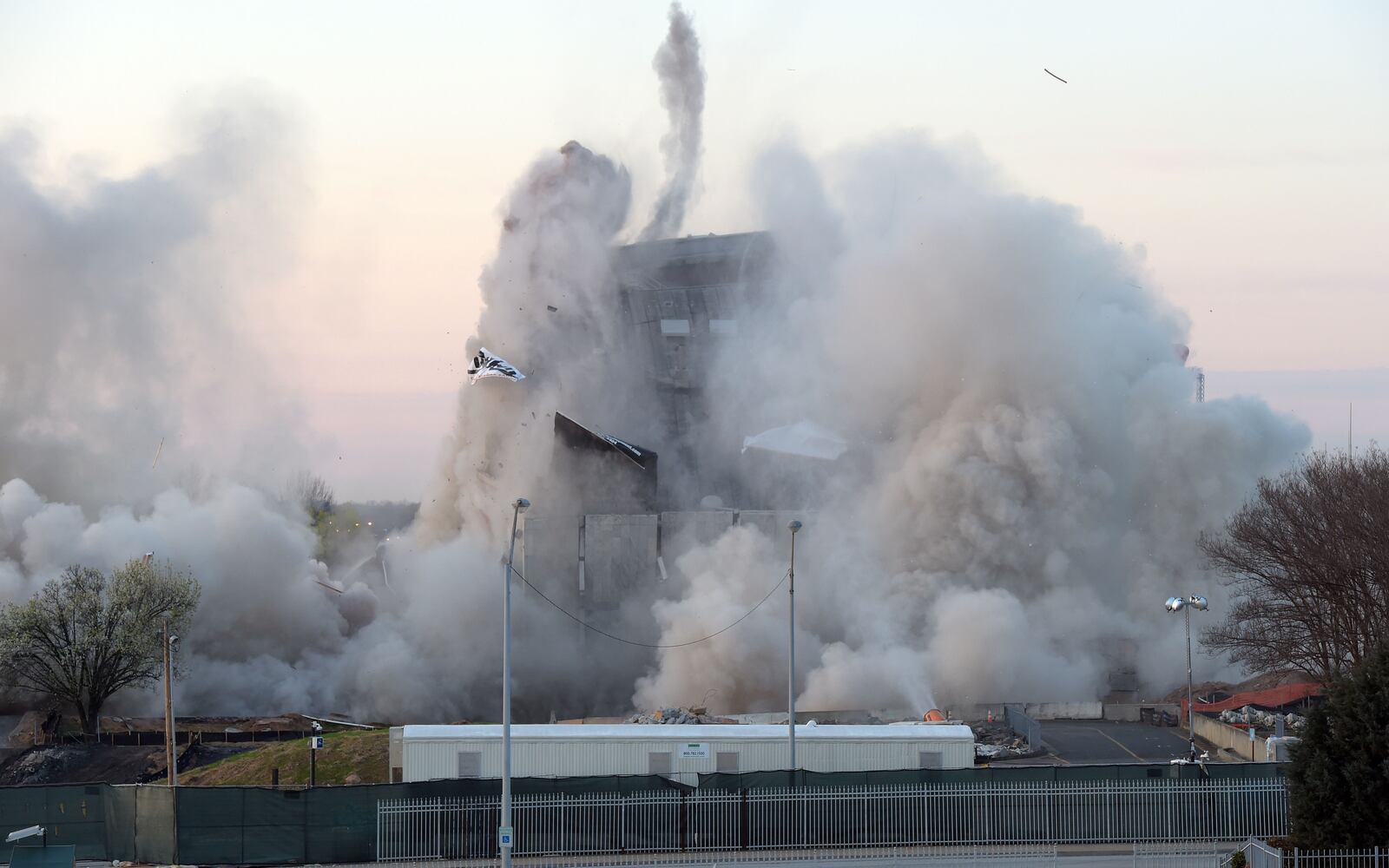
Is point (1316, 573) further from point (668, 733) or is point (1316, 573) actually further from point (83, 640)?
point (83, 640)

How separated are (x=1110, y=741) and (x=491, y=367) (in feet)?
118

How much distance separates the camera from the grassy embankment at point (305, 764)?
128 feet

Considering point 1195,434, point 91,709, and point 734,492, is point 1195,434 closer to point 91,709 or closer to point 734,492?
point 734,492

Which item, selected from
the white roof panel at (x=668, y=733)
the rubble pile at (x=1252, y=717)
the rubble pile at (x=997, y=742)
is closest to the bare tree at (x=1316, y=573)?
the rubble pile at (x=1252, y=717)

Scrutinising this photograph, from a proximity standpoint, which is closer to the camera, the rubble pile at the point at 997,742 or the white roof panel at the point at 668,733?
the white roof panel at the point at 668,733

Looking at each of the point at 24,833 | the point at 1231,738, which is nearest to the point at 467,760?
the point at 24,833

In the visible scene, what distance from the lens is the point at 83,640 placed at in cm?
5206

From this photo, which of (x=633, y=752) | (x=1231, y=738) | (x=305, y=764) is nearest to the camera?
(x=633, y=752)

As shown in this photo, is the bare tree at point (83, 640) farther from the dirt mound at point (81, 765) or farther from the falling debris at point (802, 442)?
the falling debris at point (802, 442)

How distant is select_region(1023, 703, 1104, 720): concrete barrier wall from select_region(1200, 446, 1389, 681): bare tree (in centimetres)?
486

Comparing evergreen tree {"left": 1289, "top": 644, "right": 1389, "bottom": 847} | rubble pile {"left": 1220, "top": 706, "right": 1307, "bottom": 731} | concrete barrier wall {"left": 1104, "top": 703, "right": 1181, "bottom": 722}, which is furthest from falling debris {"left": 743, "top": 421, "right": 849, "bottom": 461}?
evergreen tree {"left": 1289, "top": 644, "right": 1389, "bottom": 847}

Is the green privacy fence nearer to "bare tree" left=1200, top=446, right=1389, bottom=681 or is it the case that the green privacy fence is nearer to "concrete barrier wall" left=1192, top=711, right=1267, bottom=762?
"concrete barrier wall" left=1192, top=711, right=1267, bottom=762

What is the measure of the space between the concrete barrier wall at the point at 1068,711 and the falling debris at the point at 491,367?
99.4 ft

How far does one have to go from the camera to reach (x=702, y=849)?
30094 millimetres
